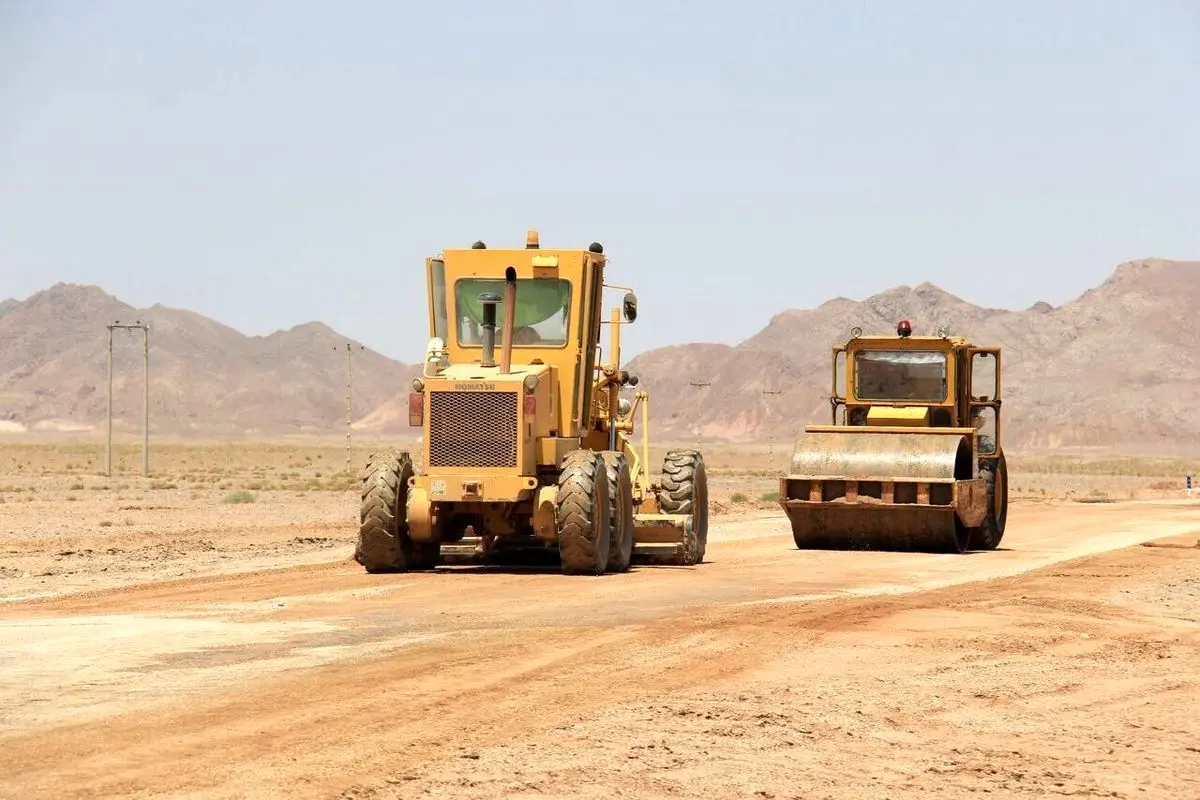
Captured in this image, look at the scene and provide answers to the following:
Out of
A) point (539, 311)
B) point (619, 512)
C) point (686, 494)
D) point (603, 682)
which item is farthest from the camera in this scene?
point (686, 494)

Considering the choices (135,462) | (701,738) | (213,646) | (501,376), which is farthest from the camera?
(135,462)

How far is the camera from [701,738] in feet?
33.2

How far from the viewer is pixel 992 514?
28406 millimetres

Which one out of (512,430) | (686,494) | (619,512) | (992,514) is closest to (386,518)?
(512,430)

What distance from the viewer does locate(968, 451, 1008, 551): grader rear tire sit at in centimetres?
2816

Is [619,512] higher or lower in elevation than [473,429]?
lower

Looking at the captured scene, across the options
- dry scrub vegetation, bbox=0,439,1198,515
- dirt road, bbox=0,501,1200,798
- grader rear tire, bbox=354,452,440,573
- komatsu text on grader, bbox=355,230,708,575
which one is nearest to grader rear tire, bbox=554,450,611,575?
komatsu text on grader, bbox=355,230,708,575

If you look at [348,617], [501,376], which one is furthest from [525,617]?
[501,376]

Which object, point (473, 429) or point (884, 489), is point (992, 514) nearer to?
point (884, 489)

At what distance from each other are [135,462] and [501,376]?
92916 mm

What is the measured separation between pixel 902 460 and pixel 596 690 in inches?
581

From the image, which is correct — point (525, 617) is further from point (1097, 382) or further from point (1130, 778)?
point (1097, 382)

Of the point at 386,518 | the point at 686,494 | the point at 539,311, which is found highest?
the point at 539,311

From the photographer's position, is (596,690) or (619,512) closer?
(596,690)
